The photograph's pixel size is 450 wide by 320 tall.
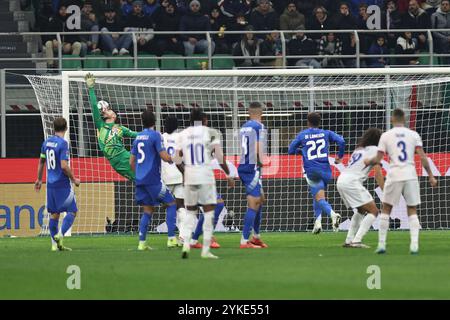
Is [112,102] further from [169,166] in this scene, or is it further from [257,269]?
[257,269]

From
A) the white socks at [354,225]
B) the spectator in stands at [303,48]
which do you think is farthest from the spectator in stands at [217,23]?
the white socks at [354,225]

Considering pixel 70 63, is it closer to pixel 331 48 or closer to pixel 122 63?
pixel 122 63

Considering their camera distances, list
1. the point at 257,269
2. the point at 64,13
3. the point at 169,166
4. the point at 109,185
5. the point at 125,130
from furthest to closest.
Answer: the point at 64,13 < the point at 109,185 < the point at 125,130 < the point at 169,166 < the point at 257,269

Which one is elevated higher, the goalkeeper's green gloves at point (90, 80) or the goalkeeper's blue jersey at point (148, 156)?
the goalkeeper's green gloves at point (90, 80)

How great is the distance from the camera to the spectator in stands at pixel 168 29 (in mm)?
30609

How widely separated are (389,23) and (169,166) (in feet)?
46.0

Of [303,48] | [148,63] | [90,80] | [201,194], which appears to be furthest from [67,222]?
[303,48]

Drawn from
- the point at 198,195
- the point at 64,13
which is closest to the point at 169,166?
Answer: the point at 198,195

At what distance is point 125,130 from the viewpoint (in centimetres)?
2247

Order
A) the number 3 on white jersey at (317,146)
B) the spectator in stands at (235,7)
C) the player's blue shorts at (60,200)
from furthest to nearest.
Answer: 1. the spectator in stands at (235,7)
2. the number 3 on white jersey at (317,146)
3. the player's blue shorts at (60,200)

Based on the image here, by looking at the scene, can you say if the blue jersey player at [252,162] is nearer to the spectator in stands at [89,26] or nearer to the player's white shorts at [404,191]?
the player's white shorts at [404,191]

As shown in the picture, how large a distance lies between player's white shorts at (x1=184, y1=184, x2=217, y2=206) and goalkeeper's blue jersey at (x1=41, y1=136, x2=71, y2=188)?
3271mm

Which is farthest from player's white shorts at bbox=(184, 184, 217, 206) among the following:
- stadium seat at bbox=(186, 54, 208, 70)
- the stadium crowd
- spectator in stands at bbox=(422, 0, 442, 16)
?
spectator in stands at bbox=(422, 0, 442, 16)

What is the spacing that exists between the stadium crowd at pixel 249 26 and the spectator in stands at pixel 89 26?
0.08 ft
